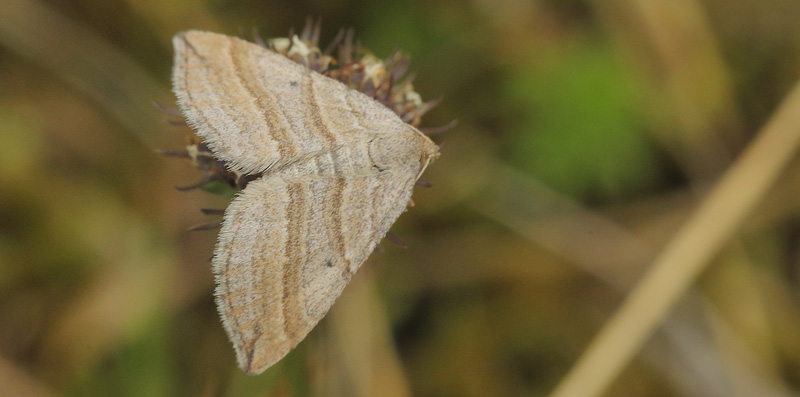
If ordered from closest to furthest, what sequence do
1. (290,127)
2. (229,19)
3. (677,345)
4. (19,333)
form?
(290,127)
(19,333)
(677,345)
(229,19)

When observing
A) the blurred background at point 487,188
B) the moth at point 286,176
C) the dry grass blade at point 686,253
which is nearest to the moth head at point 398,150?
the moth at point 286,176

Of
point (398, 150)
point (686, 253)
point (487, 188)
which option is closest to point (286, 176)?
point (398, 150)

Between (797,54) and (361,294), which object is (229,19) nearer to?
(361,294)

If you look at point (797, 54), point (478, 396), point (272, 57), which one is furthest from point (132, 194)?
point (797, 54)

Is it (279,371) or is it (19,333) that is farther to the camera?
(19,333)

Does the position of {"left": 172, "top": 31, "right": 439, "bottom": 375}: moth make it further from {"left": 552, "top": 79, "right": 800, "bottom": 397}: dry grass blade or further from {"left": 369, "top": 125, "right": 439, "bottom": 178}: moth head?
{"left": 552, "top": 79, "right": 800, "bottom": 397}: dry grass blade

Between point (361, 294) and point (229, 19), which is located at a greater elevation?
point (229, 19)
